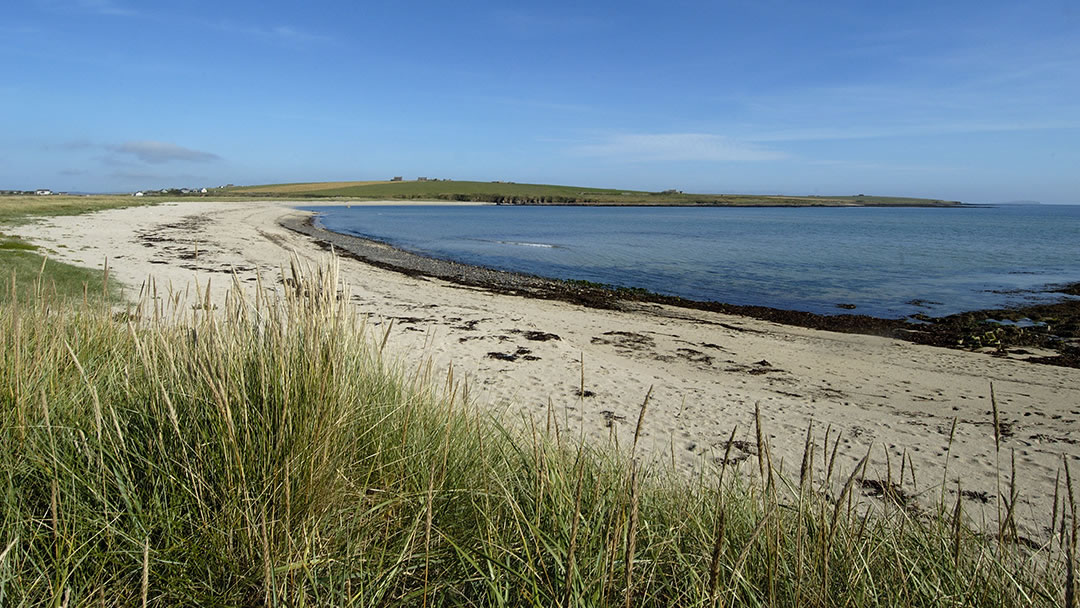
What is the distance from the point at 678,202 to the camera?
16288cm

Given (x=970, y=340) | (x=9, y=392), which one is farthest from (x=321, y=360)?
(x=970, y=340)

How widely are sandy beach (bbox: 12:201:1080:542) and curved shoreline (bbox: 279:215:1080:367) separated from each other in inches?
35.6

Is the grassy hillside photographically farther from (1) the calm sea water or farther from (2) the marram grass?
(2) the marram grass

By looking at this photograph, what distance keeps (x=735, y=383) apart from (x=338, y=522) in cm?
870

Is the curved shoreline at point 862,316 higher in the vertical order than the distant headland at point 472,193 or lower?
lower

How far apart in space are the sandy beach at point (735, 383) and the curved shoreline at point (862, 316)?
90 centimetres

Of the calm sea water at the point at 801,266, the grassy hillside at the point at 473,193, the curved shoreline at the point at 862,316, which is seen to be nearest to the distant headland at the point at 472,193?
the grassy hillside at the point at 473,193

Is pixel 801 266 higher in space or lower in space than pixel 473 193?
lower

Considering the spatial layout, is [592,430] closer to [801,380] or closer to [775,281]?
[801,380]

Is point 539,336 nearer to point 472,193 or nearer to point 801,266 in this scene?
point 801,266

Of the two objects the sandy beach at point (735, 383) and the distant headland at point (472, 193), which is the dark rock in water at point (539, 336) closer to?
the sandy beach at point (735, 383)

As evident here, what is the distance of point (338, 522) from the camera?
101 inches

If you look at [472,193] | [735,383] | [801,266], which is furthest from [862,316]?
[472,193]

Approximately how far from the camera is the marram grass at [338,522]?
83.9 inches
